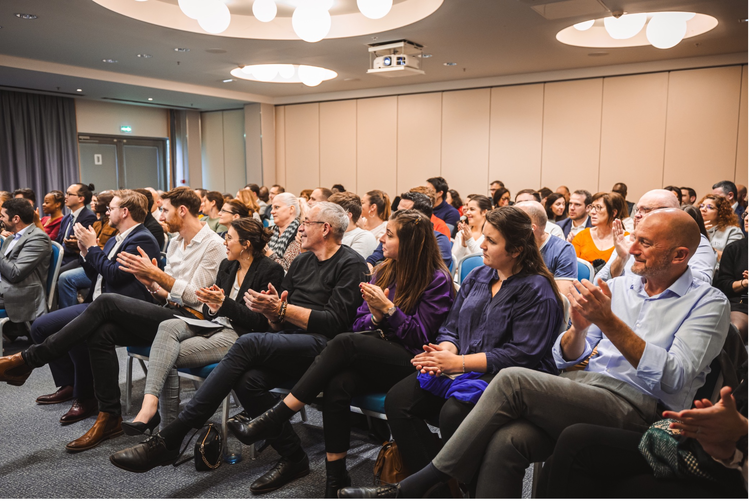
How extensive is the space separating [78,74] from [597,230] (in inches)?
340

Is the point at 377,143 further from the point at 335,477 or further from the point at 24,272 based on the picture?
the point at 335,477

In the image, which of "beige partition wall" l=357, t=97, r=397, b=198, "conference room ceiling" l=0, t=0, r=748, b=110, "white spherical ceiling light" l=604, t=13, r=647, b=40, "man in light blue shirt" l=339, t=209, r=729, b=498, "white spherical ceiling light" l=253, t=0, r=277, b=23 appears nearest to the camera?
"man in light blue shirt" l=339, t=209, r=729, b=498

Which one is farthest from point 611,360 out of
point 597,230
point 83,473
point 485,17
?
point 485,17

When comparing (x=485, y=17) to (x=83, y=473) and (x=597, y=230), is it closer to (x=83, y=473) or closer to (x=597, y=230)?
(x=597, y=230)

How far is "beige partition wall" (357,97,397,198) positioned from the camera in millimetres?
11516

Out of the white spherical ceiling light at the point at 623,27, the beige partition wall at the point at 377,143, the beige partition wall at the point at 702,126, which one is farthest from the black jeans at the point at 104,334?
the beige partition wall at the point at 377,143

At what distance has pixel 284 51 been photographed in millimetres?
7934

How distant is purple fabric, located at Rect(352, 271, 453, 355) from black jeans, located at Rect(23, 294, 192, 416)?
1202 mm

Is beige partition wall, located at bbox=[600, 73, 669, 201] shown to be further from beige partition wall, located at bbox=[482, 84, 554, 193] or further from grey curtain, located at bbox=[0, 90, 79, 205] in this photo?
grey curtain, located at bbox=[0, 90, 79, 205]

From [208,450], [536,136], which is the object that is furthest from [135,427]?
[536,136]

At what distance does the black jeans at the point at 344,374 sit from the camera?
7.58ft

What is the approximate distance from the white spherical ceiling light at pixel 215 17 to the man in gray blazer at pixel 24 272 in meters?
2.48

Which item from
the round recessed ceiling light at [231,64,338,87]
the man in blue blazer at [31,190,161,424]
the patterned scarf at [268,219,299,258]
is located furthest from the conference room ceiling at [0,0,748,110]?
the man in blue blazer at [31,190,161,424]

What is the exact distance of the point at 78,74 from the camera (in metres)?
9.26
